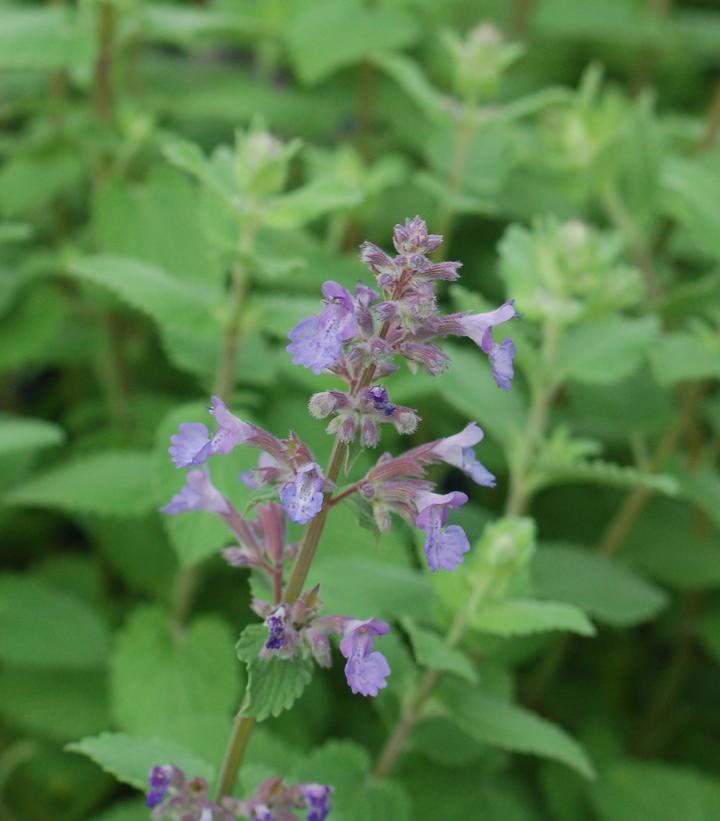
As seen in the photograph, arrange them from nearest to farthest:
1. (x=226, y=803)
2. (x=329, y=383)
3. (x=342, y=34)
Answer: (x=226, y=803), (x=329, y=383), (x=342, y=34)

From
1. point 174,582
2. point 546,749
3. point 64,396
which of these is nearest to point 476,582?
point 546,749

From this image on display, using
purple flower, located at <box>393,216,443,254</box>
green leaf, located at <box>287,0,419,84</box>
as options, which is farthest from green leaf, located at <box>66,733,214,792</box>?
green leaf, located at <box>287,0,419,84</box>

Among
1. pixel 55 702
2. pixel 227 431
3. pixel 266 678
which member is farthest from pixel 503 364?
pixel 55 702

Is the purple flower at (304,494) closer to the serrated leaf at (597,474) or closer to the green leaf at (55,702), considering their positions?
the serrated leaf at (597,474)

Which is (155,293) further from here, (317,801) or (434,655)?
(317,801)

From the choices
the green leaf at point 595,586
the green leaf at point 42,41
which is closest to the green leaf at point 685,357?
the green leaf at point 595,586

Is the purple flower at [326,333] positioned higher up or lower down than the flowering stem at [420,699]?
higher up

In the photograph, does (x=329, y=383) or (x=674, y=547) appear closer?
(x=329, y=383)
